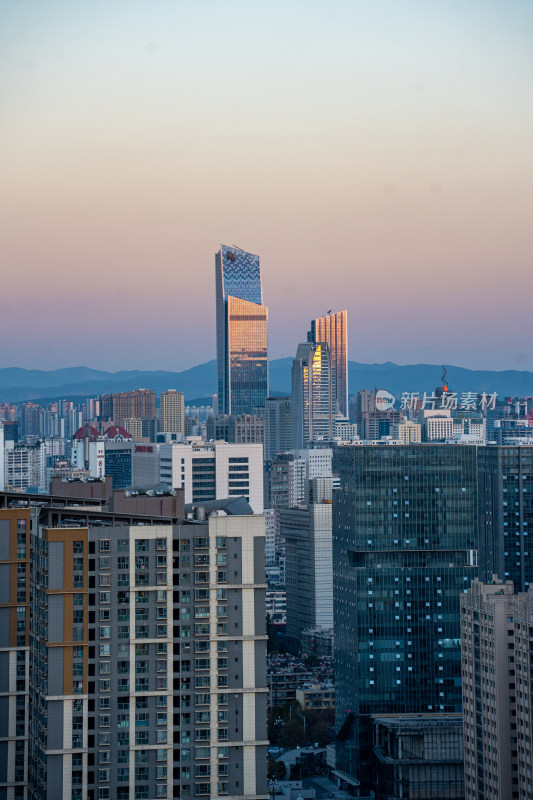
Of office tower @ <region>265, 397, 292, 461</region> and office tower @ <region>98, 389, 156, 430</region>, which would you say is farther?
office tower @ <region>98, 389, 156, 430</region>

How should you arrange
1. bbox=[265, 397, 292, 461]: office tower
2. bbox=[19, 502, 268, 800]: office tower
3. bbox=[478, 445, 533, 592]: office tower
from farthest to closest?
bbox=[265, 397, 292, 461]: office tower < bbox=[478, 445, 533, 592]: office tower < bbox=[19, 502, 268, 800]: office tower

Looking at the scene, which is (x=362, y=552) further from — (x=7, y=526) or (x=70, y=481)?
(x=7, y=526)

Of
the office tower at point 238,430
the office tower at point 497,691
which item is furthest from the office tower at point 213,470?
the office tower at point 497,691

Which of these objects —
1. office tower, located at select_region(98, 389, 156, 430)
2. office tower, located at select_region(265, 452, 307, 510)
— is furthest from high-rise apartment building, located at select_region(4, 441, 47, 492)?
office tower, located at select_region(98, 389, 156, 430)

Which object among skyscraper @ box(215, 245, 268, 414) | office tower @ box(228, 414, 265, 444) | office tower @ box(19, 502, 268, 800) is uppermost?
skyscraper @ box(215, 245, 268, 414)

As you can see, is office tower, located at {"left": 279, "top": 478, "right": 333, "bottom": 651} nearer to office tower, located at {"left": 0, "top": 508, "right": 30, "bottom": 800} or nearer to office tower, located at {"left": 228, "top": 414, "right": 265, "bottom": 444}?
office tower, located at {"left": 228, "top": 414, "right": 265, "bottom": 444}

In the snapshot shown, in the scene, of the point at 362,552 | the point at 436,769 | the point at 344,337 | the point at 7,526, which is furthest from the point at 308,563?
the point at 344,337

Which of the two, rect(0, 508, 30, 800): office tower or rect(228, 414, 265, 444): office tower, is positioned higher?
rect(228, 414, 265, 444): office tower

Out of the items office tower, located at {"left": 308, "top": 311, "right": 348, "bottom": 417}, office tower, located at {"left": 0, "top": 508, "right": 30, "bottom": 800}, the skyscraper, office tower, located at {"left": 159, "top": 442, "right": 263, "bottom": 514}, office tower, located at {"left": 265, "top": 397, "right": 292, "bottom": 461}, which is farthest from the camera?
office tower, located at {"left": 308, "top": 311, "right": 348, "bottom": 417}
